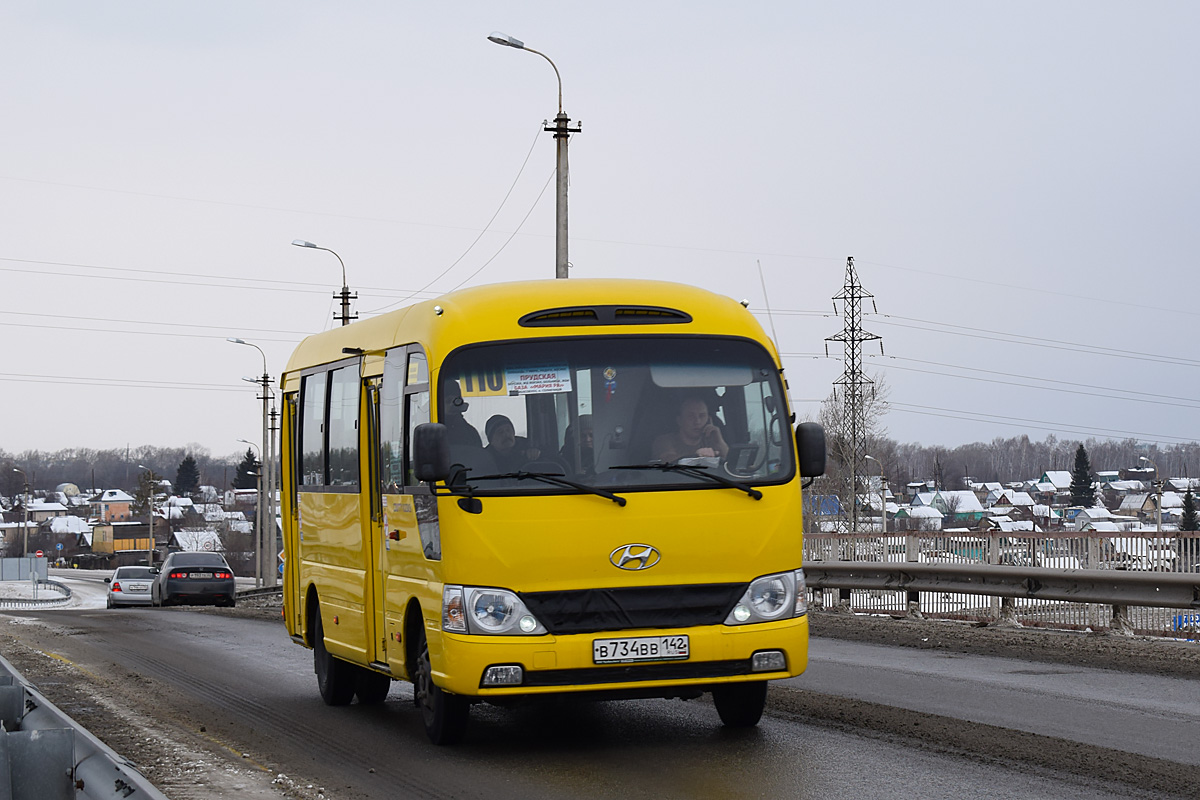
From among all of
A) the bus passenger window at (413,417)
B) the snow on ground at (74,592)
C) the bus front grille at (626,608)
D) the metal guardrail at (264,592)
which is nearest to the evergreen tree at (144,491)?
the snow on ground at (74,592)

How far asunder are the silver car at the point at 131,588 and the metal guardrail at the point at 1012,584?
2634 centimetres

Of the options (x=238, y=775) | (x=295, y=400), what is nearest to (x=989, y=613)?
(x=295, y=400)

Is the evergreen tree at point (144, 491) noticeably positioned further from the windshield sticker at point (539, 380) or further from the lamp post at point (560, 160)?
the windshield sticker at point (539, 380)

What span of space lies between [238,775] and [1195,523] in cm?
7442

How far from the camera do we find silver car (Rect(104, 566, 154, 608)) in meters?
42.7

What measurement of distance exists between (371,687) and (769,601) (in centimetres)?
425

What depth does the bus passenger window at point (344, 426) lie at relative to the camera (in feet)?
35.9

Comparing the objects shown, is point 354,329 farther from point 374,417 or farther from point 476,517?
point 476,517

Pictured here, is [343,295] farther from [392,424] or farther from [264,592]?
[392,424]

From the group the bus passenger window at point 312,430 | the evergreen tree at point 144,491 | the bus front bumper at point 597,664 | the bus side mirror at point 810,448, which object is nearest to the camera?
the bus front bumper at point 597,664

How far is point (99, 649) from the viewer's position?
62.6 ft

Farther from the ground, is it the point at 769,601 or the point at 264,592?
the point at 769,601

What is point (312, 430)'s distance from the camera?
12.4 metres

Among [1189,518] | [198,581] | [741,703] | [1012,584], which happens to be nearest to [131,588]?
[198,581]
